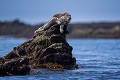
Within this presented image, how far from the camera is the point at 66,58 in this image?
34.4m

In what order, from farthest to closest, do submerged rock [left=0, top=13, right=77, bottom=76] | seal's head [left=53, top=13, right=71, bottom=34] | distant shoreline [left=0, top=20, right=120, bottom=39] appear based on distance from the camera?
distant shoreline [left=0, top=20, right=120, bottom=39], seal's head [left=53, top=13, right=71, bottom=34], submerged rock [left=0, top=13, right=77, bottom=76]

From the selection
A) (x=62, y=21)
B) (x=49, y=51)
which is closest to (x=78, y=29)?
(x=62, y=21)

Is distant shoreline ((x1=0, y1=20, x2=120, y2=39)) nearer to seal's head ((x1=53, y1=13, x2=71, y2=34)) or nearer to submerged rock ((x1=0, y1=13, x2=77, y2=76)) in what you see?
seal's head ((x1=53, y1=13, x2=71, y2=34))

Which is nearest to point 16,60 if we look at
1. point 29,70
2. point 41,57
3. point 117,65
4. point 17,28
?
point 29,70

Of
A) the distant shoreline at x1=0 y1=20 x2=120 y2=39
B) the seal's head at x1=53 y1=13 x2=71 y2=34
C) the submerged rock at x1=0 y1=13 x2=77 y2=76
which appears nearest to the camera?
the submerged rock at x1=0 y1=13 x2=77 y2=76

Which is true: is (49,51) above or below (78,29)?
below

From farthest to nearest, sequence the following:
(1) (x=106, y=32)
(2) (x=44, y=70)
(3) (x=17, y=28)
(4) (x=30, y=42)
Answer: (3) (x=17, y=28) → (1) (x=106, y=32) → (4) (x=30, y=42) → (2) (x=44, y=70)

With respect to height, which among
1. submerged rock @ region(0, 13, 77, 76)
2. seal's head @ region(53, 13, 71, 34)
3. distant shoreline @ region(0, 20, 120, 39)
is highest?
distant shoreline @ region(0, 20, 120, 39)

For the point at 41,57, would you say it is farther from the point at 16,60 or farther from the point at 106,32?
the point at 106,32

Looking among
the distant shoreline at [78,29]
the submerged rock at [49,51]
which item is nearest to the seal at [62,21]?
the submerged rock at [49,51]

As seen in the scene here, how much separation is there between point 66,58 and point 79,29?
326 ft

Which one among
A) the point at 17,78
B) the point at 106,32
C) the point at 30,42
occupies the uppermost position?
the point at 106,32

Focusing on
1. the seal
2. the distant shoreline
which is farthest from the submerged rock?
the distant shoreline

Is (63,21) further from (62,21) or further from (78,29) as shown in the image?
(78,29)
